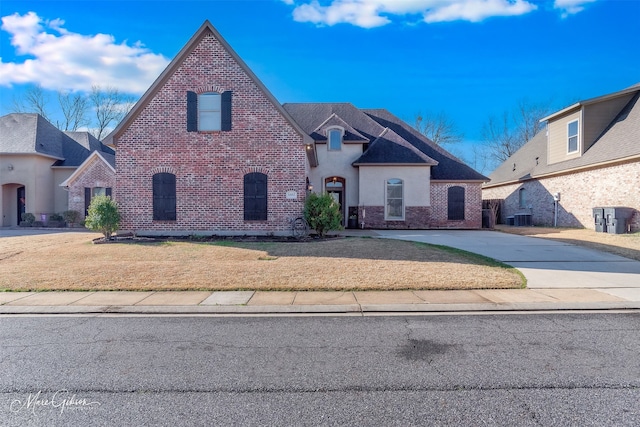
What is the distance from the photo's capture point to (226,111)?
14617mm

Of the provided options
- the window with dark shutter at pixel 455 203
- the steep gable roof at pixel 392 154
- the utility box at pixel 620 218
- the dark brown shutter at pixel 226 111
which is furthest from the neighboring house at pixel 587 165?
the dark brown shutter at pixel 226 111

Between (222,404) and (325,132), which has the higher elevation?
(325,132)

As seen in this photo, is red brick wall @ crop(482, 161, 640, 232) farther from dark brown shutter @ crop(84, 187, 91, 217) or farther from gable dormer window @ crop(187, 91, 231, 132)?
dark brown shutter @ crop(84, 187, 91, 217)

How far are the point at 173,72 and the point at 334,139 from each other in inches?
394

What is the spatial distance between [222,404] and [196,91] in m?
13.8

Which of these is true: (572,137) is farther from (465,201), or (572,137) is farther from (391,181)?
(391,181)

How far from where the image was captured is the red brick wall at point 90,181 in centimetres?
2259

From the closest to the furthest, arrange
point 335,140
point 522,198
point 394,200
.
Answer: point 394,200 → point 335,140 → point 522,198

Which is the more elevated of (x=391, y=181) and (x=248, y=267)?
(x=391, y=181)

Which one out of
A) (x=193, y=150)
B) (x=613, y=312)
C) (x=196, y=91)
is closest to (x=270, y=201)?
(x=193, y=150)

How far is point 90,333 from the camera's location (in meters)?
5.20

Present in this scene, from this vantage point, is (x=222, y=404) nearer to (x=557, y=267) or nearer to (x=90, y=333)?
(x=90, y=333)

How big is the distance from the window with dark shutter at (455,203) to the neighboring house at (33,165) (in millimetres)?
22970

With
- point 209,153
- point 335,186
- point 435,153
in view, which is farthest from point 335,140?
point 209,153
